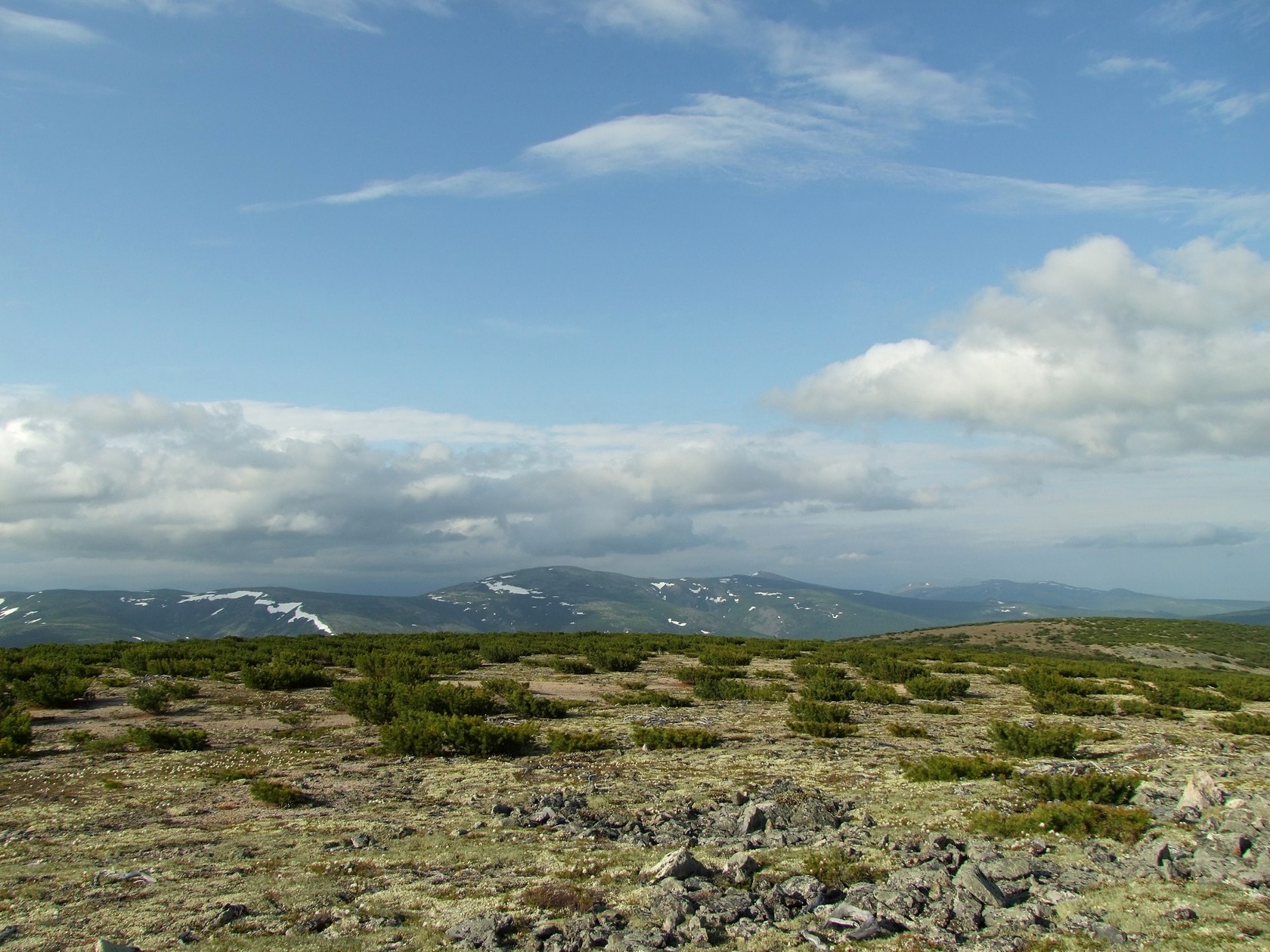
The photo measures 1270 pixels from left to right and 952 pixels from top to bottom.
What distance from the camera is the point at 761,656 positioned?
4803 cm

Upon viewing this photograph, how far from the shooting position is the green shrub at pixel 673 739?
18344 millimetres

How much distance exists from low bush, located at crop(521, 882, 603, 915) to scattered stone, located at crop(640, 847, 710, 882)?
882mm

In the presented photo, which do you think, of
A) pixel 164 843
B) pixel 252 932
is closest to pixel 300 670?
pixel 164 843

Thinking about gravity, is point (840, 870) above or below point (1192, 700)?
above

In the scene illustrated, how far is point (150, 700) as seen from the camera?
22.6m

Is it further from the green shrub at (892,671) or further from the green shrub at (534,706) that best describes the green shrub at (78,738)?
the green shrub at (892,671)

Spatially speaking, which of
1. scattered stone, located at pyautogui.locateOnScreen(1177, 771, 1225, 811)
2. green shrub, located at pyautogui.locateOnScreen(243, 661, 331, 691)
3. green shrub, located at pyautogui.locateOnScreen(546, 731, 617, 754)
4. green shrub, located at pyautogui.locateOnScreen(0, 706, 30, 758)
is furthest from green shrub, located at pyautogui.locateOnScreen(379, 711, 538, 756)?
scattered stone, located at pyautogui.locateOnScreen(1177, 771, 1225, 811)

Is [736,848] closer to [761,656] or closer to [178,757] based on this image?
[178,757]

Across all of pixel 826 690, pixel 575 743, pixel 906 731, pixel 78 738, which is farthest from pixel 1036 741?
pixel 78 738

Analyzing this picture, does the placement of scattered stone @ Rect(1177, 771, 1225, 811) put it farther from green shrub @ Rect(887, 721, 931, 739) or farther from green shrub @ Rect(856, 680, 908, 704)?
green shrub @ Rect(856, 680, 908, 704)

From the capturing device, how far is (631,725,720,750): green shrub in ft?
60.2

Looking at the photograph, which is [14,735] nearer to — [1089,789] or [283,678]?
[283,678]

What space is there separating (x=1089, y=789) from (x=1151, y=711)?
16.3 meters

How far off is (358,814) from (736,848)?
669cm
